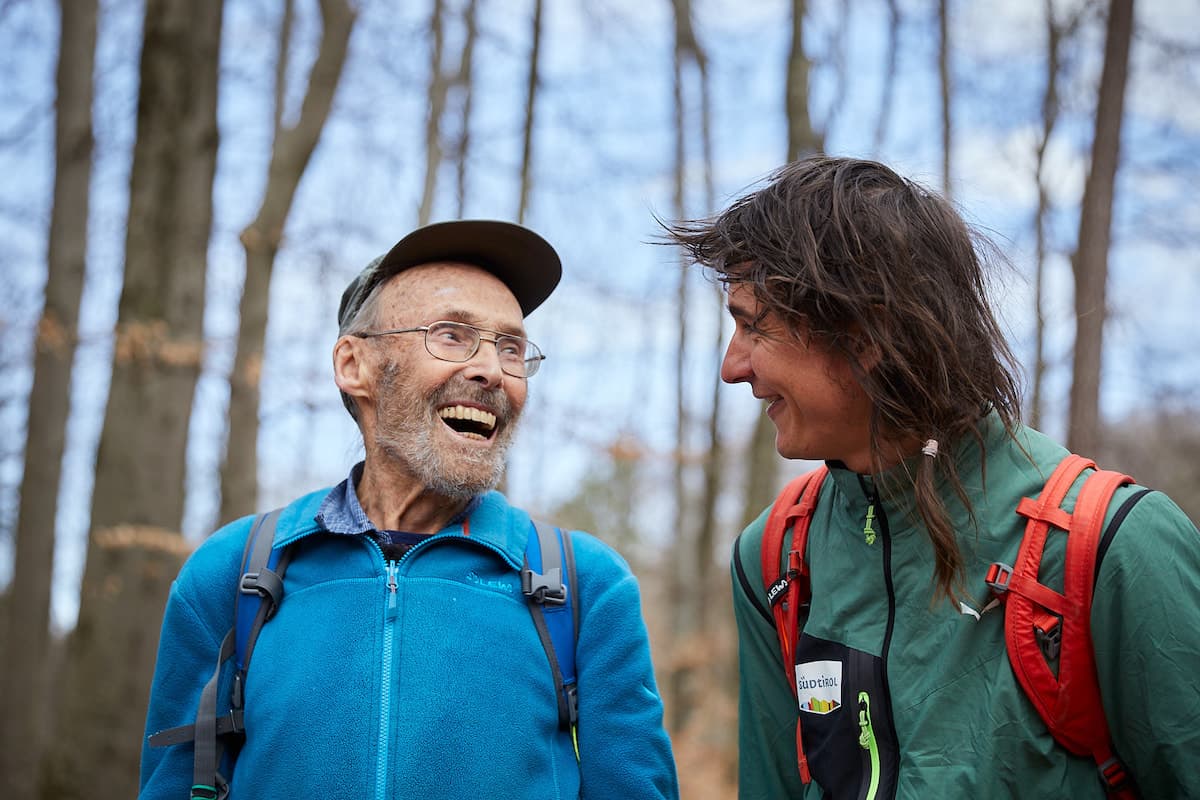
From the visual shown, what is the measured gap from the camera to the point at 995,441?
2.28m

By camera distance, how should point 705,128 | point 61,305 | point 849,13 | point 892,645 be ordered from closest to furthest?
point 892,645
point 61,305
point 849,13
point 705,128

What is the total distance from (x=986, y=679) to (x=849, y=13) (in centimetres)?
1395

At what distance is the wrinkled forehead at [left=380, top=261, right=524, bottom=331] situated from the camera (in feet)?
9.52

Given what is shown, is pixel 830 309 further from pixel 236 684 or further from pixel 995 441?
pixel 236 684

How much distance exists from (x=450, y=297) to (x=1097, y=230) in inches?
216

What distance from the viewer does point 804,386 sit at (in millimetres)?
2359

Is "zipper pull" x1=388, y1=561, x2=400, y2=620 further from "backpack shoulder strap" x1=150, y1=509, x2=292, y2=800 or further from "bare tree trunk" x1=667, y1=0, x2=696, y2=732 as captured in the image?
"bare tree trunk" x1=667, y1=0, x2=696, y2=732

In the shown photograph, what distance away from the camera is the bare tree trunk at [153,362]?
232 inches

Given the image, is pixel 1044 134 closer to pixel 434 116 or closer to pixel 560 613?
pixel 434 116

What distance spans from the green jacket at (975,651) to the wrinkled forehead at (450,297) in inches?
42.0

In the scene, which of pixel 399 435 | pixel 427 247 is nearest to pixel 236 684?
pixel 399 435

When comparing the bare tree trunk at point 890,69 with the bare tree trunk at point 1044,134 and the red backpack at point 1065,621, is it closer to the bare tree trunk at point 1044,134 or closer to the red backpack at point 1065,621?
the bare tree trunk at point 1044,134

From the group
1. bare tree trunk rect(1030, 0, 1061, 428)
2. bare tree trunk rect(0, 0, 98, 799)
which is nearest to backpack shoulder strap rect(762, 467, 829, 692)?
bare tree trunk rect(1030, 0, 1061, 428)

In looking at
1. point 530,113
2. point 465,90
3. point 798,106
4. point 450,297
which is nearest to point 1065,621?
point 450,297
